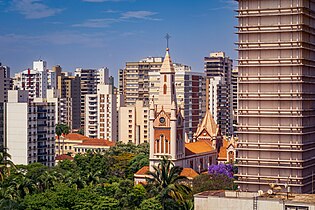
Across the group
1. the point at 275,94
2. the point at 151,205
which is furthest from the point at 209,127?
the point at 151,205

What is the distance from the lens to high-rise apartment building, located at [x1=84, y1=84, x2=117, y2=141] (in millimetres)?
162375

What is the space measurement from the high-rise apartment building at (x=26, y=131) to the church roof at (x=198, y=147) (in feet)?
75.0

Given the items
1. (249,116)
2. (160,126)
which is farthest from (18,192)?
(160,126)

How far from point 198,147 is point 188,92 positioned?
4397 cm

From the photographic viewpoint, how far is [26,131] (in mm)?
115000

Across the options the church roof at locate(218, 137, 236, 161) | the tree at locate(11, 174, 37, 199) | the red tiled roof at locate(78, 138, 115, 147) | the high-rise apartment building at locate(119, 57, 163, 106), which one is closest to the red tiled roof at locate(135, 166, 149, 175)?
the church roof at locate(218, 137, 236, 161)

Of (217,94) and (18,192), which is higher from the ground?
(217,94)

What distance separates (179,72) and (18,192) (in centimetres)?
9131

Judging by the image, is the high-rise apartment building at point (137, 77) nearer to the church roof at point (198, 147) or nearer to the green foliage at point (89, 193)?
the church roof at point (198, 147)

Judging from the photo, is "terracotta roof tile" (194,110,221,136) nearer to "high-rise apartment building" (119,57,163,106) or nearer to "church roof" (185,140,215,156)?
"church roof" (185,140,215,156)

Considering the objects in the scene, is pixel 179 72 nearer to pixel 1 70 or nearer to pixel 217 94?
pixel 217 94

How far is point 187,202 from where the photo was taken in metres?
73.7

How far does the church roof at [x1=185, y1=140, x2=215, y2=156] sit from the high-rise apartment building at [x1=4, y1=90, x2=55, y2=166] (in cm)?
2285

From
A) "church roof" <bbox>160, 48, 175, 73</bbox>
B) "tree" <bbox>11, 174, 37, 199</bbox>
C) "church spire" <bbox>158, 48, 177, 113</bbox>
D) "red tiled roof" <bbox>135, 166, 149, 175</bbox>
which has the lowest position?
"red tiled roof" <bbox>135, 166, 149, 175</bbox>
